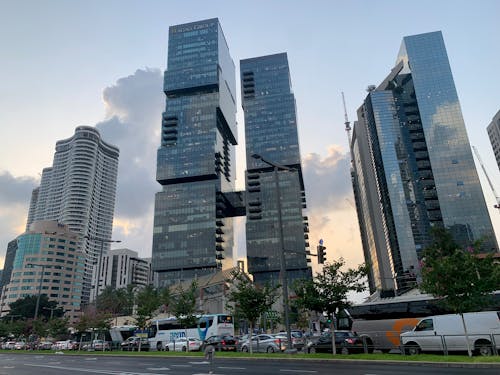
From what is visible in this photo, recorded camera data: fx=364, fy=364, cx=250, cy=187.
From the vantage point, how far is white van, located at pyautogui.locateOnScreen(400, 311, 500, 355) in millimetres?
21500

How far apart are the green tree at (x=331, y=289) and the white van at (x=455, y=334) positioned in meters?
4.48

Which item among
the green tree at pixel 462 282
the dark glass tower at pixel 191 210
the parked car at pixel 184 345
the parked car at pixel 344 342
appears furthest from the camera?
the dark glass tower at pixel 191 210

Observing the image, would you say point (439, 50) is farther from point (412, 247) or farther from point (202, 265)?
point (202, 265)

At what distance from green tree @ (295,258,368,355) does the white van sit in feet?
14.7

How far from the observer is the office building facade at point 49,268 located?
17425cm

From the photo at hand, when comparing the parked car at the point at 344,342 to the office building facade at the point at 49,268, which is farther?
the office building facade at the point at 49,268

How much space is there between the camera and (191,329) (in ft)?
150

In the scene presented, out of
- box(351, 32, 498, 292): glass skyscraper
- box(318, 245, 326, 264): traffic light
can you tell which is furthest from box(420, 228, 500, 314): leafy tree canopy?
box(351, 32, 498, 292): glass skyscraper

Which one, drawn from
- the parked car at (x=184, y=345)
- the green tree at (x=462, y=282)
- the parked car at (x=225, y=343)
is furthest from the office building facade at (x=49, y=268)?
the green tree at (x=462, y=282)

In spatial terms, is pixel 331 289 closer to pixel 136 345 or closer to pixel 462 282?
pixel 462 282

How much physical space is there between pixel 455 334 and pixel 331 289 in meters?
7.91

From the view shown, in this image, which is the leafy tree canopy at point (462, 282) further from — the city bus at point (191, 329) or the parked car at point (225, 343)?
the city bus at point (191, 329)

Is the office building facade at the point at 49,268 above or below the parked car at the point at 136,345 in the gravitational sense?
above

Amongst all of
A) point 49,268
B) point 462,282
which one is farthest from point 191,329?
point 49,268
